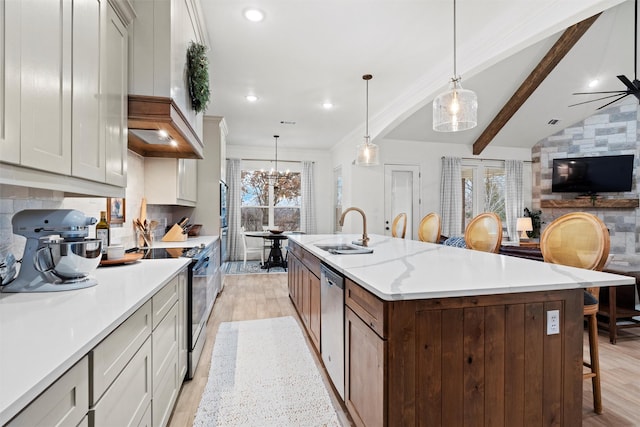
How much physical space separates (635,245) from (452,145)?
3884 millimetres

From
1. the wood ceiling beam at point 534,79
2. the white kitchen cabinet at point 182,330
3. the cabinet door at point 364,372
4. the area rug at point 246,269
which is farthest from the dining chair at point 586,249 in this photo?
the area rug at point 246,269

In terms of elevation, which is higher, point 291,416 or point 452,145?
point 452,145

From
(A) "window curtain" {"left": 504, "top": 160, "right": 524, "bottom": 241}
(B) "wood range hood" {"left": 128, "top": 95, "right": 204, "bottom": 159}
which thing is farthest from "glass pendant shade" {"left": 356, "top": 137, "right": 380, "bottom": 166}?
(A) "window curtain" {"left": 504, "top": 160, "right": 524, "bottom": 241}

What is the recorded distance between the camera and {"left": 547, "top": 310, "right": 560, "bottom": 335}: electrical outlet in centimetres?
141

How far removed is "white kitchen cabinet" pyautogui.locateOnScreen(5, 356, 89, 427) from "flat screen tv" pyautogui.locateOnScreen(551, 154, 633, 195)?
27.4 feet

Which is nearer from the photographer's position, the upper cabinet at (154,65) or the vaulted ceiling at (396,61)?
the upper cabinet at (154,65)

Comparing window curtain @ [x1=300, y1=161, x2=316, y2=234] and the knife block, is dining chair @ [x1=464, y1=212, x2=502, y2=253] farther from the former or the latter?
window curtain @ [x1=300, y1=161, x2=316, y2=234]

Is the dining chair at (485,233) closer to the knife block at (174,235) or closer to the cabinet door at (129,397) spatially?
the cabinet door at (129,397)

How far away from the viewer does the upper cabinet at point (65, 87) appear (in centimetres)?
95

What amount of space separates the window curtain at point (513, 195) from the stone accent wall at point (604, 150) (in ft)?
1.36

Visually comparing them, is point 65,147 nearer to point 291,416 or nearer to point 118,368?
point 118,368

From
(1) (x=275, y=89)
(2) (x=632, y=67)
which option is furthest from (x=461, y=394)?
(2) (x=632, y=67)

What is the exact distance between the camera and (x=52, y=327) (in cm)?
91

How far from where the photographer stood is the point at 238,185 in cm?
768
